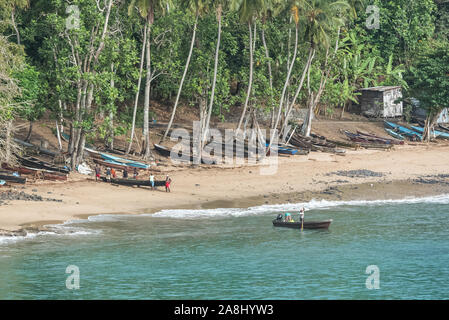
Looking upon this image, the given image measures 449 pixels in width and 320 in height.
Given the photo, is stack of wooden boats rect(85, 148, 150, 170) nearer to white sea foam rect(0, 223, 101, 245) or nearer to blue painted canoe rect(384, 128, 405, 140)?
white sea foam rect(0, 223, 101, 245)

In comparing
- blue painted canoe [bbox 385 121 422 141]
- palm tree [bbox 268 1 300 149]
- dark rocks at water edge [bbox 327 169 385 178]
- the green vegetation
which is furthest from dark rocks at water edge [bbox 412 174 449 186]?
blue painted canoe [bbox 385 121 422 141]

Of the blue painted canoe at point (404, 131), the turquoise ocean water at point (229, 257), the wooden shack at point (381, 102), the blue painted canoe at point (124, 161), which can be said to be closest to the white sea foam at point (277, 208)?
the turquoise ocean water at point (229, 257)

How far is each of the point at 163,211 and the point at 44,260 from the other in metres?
9.93

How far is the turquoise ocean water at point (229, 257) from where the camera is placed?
26.7 meters

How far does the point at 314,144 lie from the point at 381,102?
1675 centimetres

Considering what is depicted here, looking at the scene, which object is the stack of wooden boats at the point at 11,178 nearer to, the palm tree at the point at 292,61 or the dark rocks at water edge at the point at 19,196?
the dark rocks at water edge at the point at 19,196

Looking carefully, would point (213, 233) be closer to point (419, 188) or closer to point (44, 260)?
point (44, 260)

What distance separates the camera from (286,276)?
28.4 metres

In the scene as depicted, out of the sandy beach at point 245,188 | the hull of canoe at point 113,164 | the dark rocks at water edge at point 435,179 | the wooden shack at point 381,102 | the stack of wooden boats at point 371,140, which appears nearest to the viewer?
the sandy beach at point 245,188

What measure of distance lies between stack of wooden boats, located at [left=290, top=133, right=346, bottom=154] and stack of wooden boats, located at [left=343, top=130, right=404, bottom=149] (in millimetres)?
3485

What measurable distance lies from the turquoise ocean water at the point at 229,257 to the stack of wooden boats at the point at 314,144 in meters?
17.1

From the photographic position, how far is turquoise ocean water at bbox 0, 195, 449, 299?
87.6 feet
